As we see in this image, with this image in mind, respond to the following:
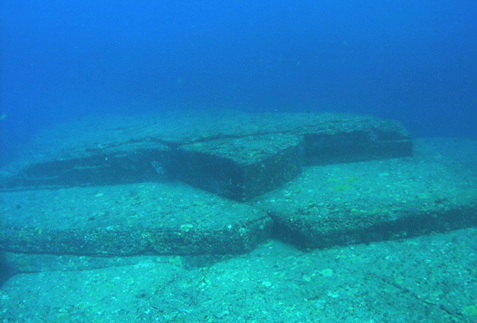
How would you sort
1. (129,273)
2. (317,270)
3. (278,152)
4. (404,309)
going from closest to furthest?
1. (404,309)
2. (317,270)
3. (129,273)
4. (278,152)

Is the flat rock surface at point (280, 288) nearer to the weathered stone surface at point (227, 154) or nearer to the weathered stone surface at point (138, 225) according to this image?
the weathered stone surface at point (138, 225)

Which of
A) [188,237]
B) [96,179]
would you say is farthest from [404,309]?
[96,179]

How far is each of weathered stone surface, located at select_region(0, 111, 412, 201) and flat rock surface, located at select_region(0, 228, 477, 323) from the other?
113 centimetres

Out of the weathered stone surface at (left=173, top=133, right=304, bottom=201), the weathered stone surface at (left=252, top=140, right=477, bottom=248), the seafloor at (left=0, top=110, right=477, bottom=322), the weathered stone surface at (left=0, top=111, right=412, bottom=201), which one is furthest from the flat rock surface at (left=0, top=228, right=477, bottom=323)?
the weathered stone surface at (left=0, top=111, right=412, bottom=201)

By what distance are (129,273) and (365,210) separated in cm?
256

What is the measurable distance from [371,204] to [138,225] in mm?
2635

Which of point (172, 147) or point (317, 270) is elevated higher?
point (172, 147)

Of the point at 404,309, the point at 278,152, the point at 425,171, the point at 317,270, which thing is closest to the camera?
the point at 404,309

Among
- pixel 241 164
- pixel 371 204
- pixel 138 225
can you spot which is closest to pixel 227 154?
pixel 241 164

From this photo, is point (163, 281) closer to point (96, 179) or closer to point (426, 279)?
point (426, 279)

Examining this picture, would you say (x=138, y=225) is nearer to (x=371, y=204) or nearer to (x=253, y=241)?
(x=253, y=241)

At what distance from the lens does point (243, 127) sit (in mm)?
5641

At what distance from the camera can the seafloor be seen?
7.88ft

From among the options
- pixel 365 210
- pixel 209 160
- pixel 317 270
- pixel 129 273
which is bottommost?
pixel 129 273
